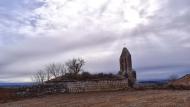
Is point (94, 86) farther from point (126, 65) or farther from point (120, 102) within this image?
point (120, 102)

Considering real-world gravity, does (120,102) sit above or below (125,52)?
below

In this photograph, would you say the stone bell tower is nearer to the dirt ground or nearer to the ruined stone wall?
the ruined stone wall

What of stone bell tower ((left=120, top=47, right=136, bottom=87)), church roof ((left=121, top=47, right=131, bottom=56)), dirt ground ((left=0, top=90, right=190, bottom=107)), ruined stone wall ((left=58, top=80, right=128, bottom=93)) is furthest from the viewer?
church roof ((left=121, top=47, right=131, bottom=56))

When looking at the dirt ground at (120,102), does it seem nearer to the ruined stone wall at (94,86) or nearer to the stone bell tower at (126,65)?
the ruined stone wall at (94,86)

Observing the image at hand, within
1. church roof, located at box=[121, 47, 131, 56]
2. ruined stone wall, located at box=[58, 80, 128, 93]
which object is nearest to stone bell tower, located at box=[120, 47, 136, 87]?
church roof, located at box=[121, 47, 131, 56]

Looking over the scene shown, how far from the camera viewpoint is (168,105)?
17.6 metres

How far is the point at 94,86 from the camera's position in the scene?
3694cm

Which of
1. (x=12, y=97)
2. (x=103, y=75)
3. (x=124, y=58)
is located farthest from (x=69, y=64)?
(x=12, y=97)

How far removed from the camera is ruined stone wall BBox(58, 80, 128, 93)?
1369 inches

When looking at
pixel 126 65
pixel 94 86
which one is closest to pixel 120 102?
pixel 94 86

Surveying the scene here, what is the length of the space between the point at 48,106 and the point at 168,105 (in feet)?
25.4

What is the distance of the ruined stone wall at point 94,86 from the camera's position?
3478 centimetres

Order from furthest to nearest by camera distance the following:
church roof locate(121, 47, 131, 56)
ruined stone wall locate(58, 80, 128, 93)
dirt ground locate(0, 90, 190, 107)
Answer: church roof locate(121, 47, 131, 56) < ruined stone wall locate(58, 80, 128, 93) < dirt ground locate(0, 90, 190, 107)

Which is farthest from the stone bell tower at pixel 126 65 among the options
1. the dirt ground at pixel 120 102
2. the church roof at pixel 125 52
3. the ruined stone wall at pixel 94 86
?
the dirt ground at pixel 120 102
